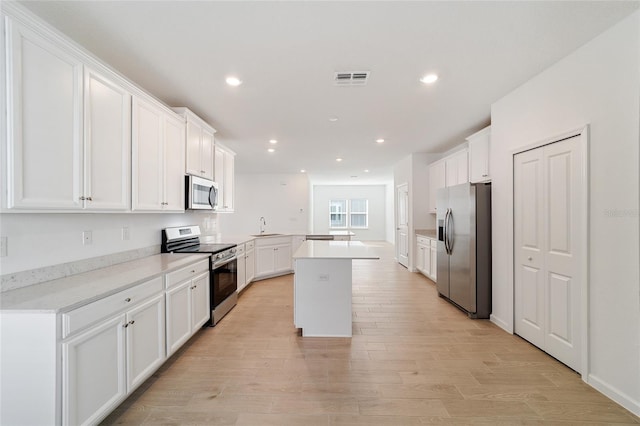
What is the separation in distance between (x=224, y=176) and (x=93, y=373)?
133 inches

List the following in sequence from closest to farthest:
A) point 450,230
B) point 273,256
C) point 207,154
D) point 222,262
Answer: point 222,262
point 207,154
point 450,230
point 273,256

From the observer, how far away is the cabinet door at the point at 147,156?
233 cm

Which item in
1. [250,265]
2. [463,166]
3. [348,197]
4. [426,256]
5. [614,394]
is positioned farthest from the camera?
[348,197]

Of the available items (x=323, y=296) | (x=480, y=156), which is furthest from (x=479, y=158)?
(x=323, y=296)

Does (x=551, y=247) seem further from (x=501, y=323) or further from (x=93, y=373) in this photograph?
(x=93, y=373)

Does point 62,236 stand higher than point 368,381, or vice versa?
point 62,236

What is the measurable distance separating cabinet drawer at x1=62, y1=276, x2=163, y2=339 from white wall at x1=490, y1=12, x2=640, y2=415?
350cm

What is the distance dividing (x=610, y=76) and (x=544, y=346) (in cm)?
242

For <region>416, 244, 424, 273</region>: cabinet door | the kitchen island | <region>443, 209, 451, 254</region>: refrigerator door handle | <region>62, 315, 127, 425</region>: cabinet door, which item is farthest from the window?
<region>62, 315, 127, 425</region>: cabinet door

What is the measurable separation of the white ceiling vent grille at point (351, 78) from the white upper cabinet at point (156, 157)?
71.0 inches

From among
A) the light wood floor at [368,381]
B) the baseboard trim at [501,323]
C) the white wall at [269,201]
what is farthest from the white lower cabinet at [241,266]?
the white wall at [269,201]

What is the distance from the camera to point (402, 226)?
7004 millimetres

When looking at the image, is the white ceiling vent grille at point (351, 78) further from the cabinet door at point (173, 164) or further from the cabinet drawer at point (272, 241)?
the cabinet drawer at point (272, 241)

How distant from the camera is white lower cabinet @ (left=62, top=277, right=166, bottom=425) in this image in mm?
1429
